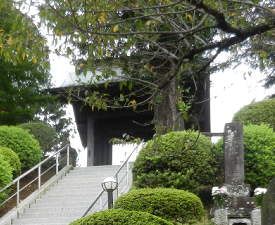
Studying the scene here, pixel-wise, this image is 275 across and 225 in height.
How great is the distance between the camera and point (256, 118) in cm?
1105

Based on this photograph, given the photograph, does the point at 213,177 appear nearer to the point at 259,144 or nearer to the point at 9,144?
the point at 259,144

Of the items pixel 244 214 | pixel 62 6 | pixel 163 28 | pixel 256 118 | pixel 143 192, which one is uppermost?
pixel 163 28

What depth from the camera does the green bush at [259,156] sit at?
9117mm

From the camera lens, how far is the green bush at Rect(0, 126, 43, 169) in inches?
449

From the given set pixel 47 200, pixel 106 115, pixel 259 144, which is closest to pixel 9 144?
pixel 47 200

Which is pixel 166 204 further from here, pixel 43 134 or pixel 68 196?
pixel 43 134

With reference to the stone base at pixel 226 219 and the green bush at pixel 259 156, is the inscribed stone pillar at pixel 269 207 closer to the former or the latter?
the stone base at pixel 226 219

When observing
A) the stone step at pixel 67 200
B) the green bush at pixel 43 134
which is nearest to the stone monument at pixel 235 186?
the stone step at pixel 67 200

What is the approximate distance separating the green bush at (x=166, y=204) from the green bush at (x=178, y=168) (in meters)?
1.32

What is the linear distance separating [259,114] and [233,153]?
2.73 m

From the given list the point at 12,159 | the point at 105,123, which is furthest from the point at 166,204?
the point at 105,123

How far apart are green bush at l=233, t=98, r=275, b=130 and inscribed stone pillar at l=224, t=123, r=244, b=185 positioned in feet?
7.69

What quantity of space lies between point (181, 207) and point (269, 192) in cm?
269

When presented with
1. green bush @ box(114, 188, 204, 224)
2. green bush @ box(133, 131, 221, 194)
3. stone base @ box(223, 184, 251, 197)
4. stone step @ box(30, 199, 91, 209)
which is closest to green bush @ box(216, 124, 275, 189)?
green bush @ box(133, 131, 221, 194)
